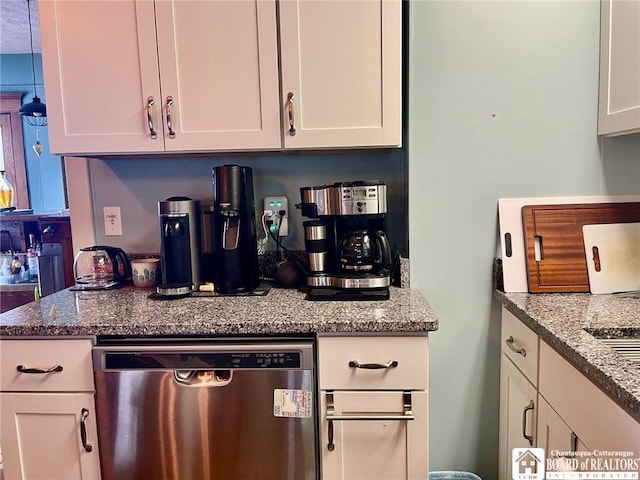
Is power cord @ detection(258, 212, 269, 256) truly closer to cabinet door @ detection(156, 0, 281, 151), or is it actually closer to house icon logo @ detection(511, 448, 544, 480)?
cabinet door @ detection(156, 0, 281, 151)

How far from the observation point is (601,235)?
161 centimetres

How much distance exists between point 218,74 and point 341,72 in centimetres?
42

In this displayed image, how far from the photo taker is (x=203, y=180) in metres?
1.89

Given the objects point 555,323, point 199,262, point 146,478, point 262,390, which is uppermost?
point 199,262

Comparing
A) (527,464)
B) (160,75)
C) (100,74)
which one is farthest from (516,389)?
(100,74)

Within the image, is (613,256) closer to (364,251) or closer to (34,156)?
(364,251)

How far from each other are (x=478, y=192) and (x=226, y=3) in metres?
1.11

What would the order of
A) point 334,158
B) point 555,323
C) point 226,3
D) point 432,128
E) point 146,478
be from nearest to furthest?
point 555,323, point 146,478, point 226,3, point 432,128, point 334,158

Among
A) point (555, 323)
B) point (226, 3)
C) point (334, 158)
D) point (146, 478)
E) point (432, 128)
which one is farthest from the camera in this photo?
point (334, 158)

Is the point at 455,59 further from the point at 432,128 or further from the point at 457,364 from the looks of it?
the point at 457,364

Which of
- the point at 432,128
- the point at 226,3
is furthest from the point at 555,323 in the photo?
the point at 226,3

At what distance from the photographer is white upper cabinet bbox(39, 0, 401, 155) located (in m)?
1.50

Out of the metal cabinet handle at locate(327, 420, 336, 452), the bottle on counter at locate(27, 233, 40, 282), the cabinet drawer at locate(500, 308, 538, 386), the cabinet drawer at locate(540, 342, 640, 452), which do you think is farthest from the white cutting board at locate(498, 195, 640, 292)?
the bottle on counter at locate(27, 233, 40, 282)

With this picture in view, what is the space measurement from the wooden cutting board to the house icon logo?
542mm
